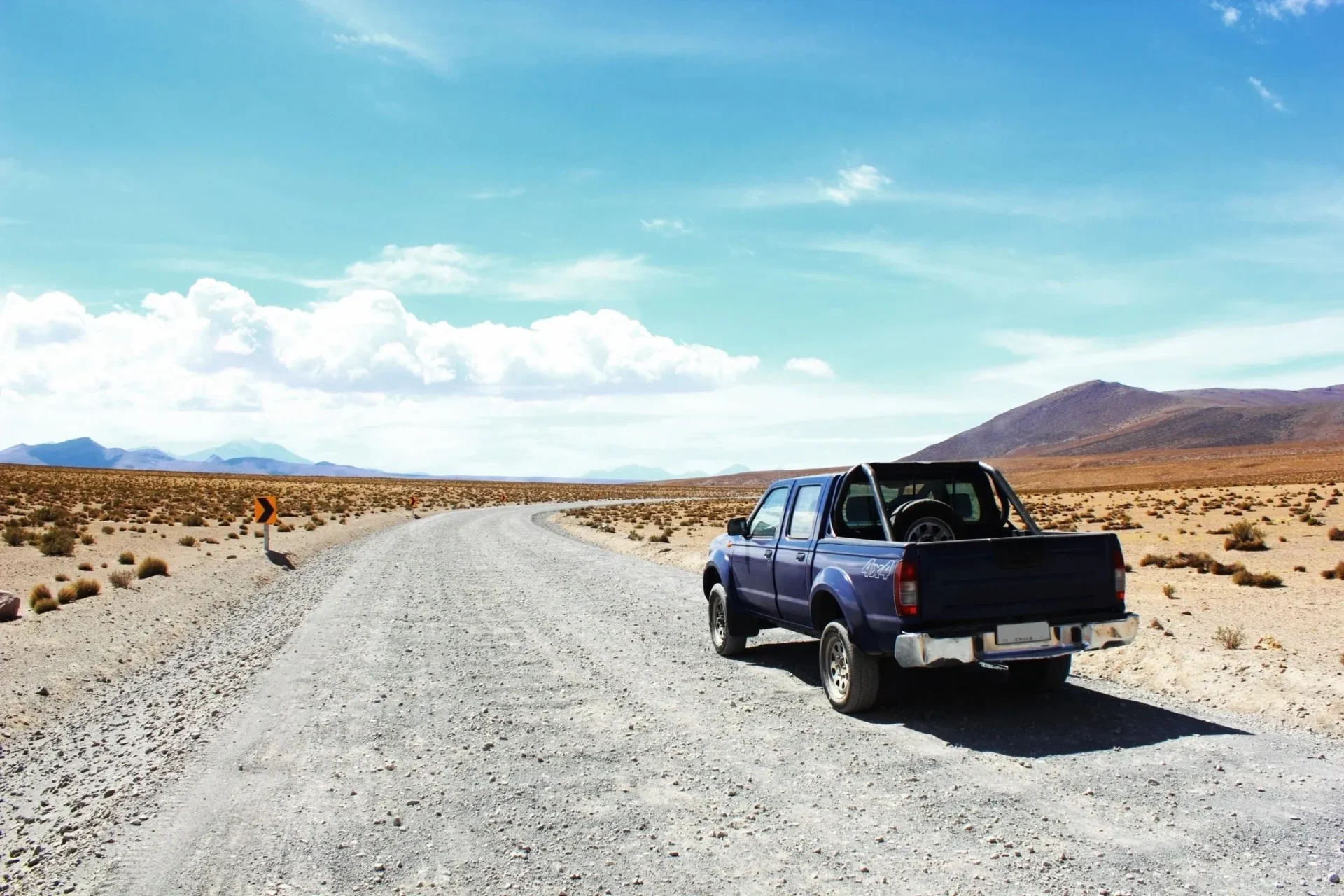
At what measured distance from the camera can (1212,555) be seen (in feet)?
71.7

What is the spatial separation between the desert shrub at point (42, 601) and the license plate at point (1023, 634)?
46.7 ft

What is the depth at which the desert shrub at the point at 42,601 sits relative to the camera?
45.7 ft

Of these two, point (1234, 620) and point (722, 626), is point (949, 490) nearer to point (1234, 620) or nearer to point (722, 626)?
point (722, 626)

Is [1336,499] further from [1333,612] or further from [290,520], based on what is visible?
[290,520]

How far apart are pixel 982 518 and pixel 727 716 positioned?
3265mm

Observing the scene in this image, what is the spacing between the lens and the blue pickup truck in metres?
6.63

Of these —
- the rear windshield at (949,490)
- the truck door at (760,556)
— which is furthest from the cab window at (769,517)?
the rear windshield at (949,490)

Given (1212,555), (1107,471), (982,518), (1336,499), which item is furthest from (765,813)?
(1107,471)

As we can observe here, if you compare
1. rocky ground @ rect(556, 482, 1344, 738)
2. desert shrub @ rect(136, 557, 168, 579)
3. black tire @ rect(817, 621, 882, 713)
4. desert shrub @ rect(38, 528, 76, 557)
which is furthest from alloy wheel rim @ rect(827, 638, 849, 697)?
desert shrub @ rect(38, 528, 76, 557)

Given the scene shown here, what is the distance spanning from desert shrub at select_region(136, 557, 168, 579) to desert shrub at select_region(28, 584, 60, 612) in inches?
138

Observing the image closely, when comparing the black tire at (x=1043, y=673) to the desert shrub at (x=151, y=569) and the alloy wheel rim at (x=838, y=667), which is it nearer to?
the alloy wheel rim at (x=838, y=667)

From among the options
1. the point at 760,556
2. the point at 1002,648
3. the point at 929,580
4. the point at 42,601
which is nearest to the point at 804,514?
the point at 760,556

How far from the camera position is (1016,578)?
6.88 meters

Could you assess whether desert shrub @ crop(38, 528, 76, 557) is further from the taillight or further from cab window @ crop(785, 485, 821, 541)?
Answer: the taillight
